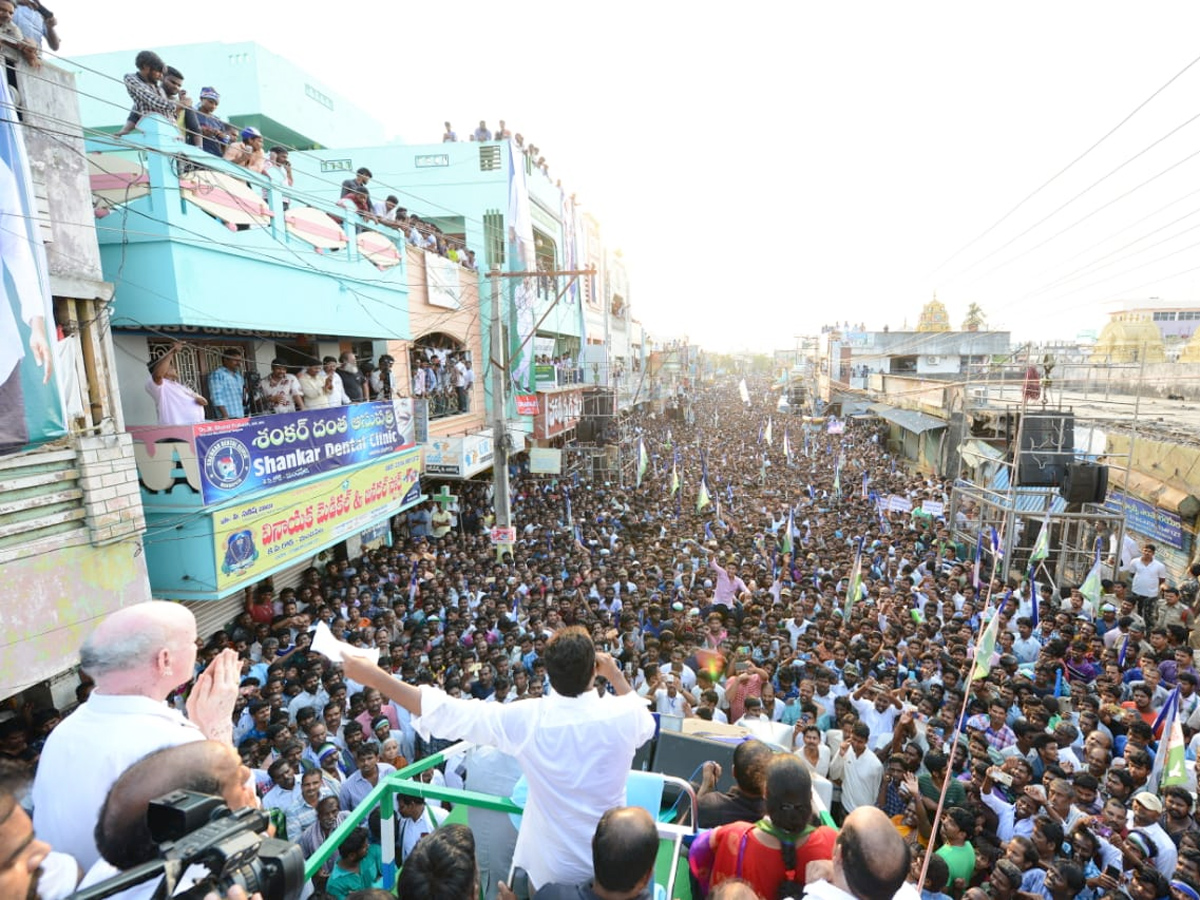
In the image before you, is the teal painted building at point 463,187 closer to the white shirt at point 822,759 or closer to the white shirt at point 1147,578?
the white shirt at point 1147,578

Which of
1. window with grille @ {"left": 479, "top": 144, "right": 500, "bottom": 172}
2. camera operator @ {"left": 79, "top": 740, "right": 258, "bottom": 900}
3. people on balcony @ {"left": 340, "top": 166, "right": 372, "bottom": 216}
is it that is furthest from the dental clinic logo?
window with grille @ {"left": 479, "top": 144, "right": 500, "bottom": 172}

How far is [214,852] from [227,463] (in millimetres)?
7402

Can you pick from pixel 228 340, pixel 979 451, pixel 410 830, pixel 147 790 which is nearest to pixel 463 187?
pixel 228 340

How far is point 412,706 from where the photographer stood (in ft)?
7.44

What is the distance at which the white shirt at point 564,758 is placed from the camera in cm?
238

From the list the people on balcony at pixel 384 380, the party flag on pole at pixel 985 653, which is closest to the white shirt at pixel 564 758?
the party flag on pole at pixel 985 653

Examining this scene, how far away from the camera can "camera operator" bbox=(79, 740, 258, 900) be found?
1.70 meters

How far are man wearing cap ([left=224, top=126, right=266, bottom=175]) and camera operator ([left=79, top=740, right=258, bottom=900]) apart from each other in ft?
30.1

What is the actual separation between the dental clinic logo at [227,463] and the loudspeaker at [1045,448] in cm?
1184

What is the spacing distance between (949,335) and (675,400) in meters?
19.6

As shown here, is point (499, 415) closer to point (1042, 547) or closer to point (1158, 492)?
point (1042, 547)

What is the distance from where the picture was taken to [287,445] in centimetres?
899

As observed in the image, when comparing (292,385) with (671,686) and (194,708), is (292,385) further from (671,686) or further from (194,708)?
(194,708)

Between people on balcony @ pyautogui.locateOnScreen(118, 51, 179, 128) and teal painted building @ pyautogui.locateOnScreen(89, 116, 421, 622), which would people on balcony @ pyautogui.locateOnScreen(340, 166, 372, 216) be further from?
people on balcony @ pyautogui.locateOnScreen(118, 51, 179, 128)
